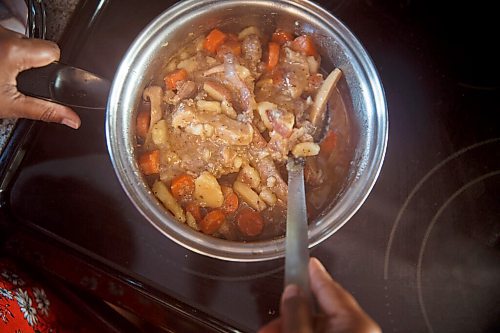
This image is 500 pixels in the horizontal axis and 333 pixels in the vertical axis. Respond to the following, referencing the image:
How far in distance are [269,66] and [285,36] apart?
11cm

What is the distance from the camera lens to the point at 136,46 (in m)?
1.39

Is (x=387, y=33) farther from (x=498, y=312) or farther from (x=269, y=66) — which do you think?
(x=498, y=312)

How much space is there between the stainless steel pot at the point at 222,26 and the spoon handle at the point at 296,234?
0.13 meters

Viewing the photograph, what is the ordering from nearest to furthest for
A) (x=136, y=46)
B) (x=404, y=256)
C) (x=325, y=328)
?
(x=325, y=328) < (x=136, y=46) < (x=404, y=256)

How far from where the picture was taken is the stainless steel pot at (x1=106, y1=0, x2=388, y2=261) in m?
1.32

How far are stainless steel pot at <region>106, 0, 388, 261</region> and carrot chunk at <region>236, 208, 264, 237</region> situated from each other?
0.10m

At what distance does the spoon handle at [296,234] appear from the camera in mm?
941

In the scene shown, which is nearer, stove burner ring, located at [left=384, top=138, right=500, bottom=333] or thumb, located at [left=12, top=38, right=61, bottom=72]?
thumb, located at [left=12, top=38, right=61, bottom=72]

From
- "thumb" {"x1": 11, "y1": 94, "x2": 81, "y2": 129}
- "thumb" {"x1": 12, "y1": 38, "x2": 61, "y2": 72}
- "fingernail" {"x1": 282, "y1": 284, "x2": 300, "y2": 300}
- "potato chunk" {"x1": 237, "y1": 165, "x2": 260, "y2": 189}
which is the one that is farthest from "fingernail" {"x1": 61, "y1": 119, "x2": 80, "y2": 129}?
"fingernail" {"x1": 282, "y1": 284, "x2": 300, "y2": 300}

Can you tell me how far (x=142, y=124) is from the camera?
1.47 m

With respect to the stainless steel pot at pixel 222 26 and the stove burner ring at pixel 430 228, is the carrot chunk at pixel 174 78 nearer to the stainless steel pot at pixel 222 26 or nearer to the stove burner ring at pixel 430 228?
the stainless steel pot at pixel 222 26

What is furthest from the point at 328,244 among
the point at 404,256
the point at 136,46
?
the point at 136,46

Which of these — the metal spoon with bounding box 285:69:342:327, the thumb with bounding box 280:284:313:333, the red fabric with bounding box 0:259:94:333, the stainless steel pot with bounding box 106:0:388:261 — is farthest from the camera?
the red fabric with bounding box 0:259:94:333

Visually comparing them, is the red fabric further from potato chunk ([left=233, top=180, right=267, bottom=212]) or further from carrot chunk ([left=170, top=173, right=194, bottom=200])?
potato chunk ([left=233, top=180, right=267, bottom=212])
